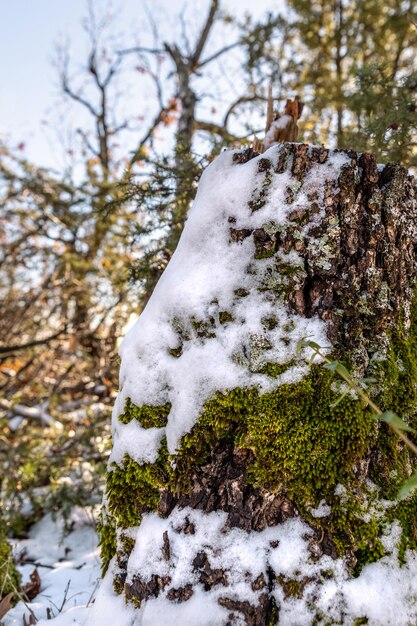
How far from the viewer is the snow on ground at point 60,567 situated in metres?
1.85

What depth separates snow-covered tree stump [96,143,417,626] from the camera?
52.0 inches

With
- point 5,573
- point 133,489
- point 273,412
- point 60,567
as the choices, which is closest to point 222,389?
point 273,412

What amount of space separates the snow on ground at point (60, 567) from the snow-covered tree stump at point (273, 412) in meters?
0.52

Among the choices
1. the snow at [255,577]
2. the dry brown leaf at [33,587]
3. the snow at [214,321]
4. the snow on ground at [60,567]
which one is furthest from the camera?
the dry brown leaf at [33,587]

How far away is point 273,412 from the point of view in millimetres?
1429

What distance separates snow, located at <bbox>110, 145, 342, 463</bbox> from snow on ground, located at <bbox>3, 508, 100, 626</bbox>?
2.76 feet

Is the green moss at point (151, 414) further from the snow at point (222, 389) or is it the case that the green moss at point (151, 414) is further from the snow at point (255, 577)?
the snow at point (255, 577)

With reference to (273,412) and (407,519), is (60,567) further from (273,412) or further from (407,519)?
(407,519)

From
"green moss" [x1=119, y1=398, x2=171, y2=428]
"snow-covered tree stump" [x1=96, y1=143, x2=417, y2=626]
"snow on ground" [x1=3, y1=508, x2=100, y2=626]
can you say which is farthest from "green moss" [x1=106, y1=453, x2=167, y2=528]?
"snow on ground" [x1=3, y1=508, x2=100, y2=626]

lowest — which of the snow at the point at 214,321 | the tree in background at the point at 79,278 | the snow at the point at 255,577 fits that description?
the snow at the point at 255,577

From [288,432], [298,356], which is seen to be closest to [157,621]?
[288,432]

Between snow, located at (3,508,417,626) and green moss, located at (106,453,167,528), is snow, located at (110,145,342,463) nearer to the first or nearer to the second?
green moss, located at (106,453,167,528)

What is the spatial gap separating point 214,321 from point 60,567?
75.2 inches

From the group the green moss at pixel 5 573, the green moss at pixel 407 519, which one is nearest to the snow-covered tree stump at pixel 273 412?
the green moss at pixel 407 519
